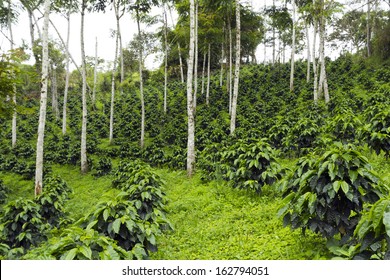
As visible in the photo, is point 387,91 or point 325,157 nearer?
point 325,157

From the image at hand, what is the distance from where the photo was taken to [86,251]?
2941 mm

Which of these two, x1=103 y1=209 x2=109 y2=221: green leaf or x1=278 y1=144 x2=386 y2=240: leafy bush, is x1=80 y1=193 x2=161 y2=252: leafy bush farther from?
x1=278 y1=144 x2=386 y2=240: leafy bush

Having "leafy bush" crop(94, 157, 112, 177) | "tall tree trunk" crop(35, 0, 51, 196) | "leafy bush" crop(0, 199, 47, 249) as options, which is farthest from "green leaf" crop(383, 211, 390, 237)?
"leafy bush" crop(94, 157, 112, 177)

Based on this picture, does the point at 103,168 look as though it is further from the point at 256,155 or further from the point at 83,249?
the point at 83,249

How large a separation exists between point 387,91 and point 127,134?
50.2 feet

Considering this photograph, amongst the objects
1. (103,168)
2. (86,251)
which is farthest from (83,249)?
(103,168)

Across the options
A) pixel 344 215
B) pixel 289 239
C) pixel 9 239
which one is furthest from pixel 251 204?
pixel 9 239

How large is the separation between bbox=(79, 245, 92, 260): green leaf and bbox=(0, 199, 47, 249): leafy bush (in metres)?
3.33

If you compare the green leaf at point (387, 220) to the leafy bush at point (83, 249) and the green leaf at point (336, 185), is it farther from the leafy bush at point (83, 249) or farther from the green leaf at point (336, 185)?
the leafy bush at point (83, 249)

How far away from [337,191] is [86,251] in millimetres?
3021

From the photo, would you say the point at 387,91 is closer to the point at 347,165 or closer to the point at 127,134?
the point at 347,165

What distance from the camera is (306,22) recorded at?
18.6 meters

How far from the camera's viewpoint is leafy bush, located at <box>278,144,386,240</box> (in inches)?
149
